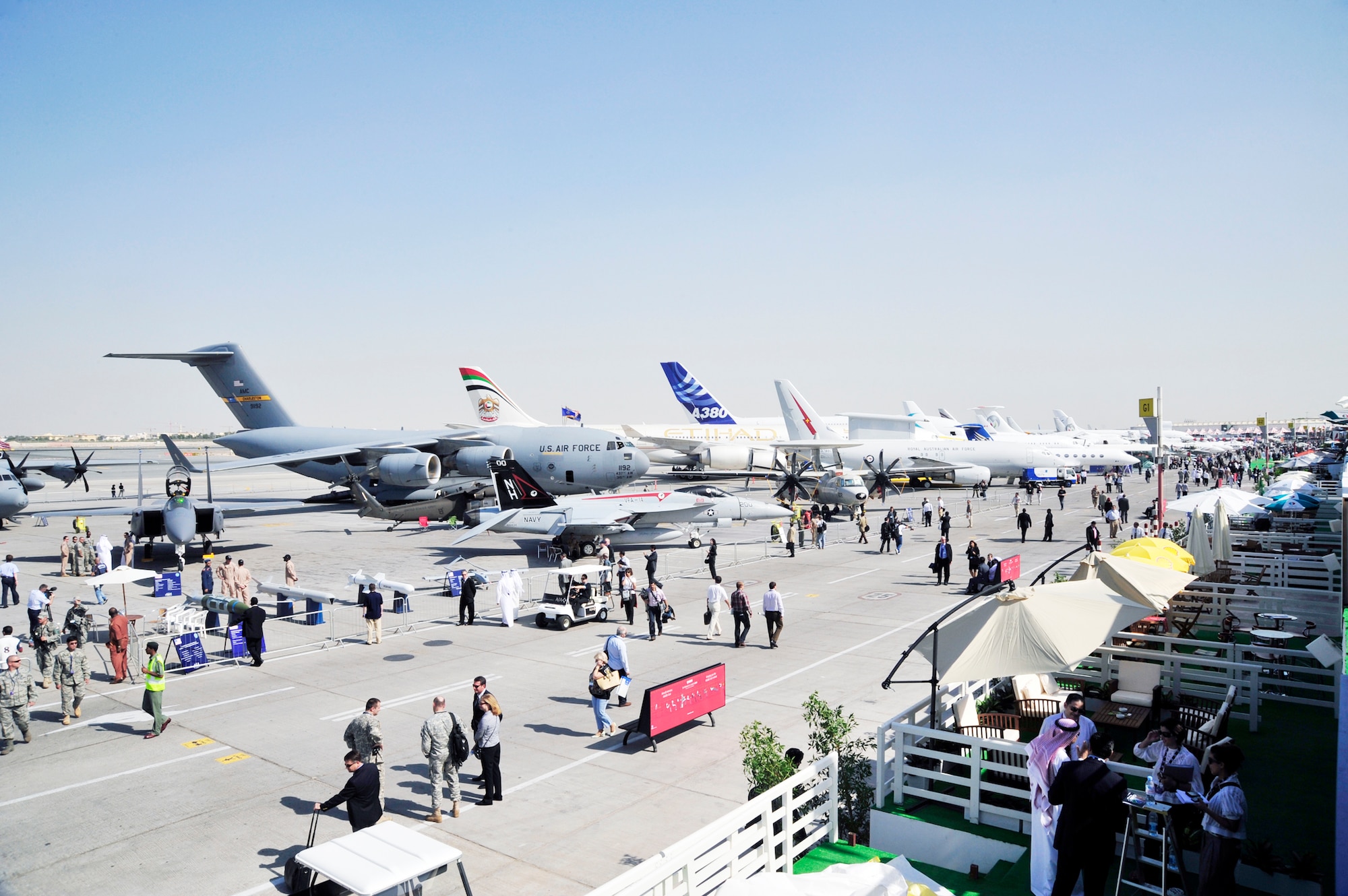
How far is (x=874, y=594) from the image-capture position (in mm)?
22656

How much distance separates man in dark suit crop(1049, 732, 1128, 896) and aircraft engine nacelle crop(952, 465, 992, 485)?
2106 inches

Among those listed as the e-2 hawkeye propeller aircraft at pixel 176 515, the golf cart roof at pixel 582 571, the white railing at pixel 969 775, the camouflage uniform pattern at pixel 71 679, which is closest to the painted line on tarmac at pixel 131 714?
the camouflage uniform pattern at pixel 71 679

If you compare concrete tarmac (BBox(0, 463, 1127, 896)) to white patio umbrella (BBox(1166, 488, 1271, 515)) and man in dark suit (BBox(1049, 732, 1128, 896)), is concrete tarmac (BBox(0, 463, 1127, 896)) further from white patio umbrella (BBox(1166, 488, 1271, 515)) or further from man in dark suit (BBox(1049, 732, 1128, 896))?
white patio umbrella (BBox(1166, 488, 1271, 515))

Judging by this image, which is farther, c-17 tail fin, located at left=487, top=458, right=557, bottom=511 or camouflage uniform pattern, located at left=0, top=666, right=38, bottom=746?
c-17 tail fin, located at left=487, top=458, right=557, bottom=511

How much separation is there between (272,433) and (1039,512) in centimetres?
4223

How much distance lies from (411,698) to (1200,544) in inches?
692

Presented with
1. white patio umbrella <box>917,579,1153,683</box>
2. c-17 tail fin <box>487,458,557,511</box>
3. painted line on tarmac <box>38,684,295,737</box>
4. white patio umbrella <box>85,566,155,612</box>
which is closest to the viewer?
white patio umbrella <box>917,579,1153,683</box>

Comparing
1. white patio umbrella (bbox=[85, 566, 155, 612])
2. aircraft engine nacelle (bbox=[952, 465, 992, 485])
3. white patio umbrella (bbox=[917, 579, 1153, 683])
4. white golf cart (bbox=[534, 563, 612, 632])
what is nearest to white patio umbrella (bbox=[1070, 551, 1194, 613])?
white patio umbrella (bbox=[917, 579, 1153, 683])

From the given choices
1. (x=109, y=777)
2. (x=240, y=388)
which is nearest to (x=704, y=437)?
(x=240, y=388)

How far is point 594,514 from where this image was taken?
28.6 meters

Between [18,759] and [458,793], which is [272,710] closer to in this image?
[18,759]

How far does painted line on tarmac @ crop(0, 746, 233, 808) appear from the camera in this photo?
10.3 meters

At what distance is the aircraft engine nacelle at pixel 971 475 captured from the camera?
5650 cm

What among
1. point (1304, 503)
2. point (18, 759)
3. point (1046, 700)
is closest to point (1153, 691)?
point (1046, 700)
